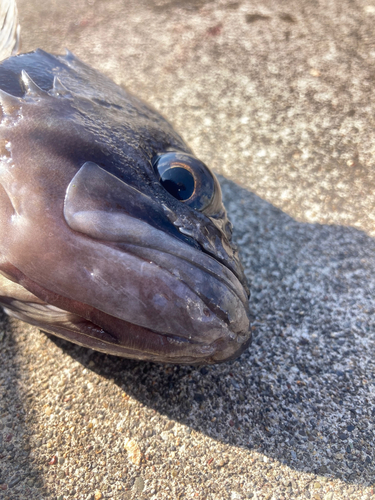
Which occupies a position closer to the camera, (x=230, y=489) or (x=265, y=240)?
(x=230, y=489)

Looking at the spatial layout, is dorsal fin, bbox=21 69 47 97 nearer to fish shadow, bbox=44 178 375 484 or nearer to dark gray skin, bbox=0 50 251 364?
dark gray skin, bbox=0 50 251 364

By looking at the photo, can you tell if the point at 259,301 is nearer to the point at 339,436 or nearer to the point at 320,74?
the point at 339,436

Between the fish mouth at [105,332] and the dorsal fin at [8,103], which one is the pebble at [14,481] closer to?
the fish mouth at [105,332]

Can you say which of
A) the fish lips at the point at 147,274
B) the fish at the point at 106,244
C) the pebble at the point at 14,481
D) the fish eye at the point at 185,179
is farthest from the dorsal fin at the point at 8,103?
the pebble at the point at 14,481

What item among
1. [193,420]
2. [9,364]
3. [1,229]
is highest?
[1,229]

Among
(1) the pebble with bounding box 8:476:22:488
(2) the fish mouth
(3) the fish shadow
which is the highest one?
(2) the fish mouth

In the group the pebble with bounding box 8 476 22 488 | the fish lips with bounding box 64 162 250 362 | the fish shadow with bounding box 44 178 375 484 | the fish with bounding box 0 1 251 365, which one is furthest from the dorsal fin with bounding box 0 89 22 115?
the pebble with bounding box 8 476 22 488

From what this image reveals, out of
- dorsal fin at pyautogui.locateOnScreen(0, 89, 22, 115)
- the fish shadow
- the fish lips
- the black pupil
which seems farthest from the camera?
the fish shadow

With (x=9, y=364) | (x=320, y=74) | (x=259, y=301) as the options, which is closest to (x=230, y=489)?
(x=259, y=301)
